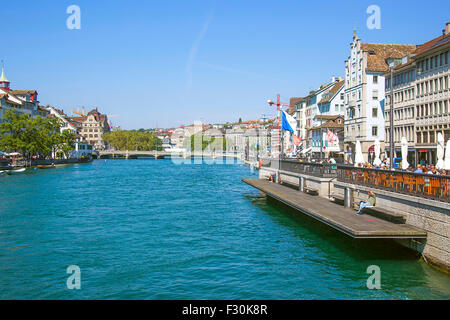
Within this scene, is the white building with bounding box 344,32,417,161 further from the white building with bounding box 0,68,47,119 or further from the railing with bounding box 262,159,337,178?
the white building with bounding box 0,68,47,119

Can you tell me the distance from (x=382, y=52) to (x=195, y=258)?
57385 mm

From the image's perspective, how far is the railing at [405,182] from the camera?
16.5 metres

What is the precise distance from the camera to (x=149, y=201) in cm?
4078

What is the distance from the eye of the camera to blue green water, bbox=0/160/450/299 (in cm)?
1551

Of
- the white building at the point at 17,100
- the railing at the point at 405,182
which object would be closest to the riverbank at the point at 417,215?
the railing at the point at 405,182

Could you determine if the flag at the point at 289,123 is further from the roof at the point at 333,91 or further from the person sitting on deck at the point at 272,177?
the roof at the point at 333,91

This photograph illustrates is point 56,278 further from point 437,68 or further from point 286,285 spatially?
point 437,68

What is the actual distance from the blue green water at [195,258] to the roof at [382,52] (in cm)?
3981

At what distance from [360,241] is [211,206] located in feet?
56.1

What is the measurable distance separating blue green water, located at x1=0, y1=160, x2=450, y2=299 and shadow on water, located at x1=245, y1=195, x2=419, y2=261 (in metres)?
0.05

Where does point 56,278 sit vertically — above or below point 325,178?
below

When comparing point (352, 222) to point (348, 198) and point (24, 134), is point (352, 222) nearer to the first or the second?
point (348, 198)

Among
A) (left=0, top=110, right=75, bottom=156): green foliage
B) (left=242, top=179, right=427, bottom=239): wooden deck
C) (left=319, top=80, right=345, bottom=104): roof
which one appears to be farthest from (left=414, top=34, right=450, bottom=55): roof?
(left=0, top=110, right=75, bottom=156): green foliage
